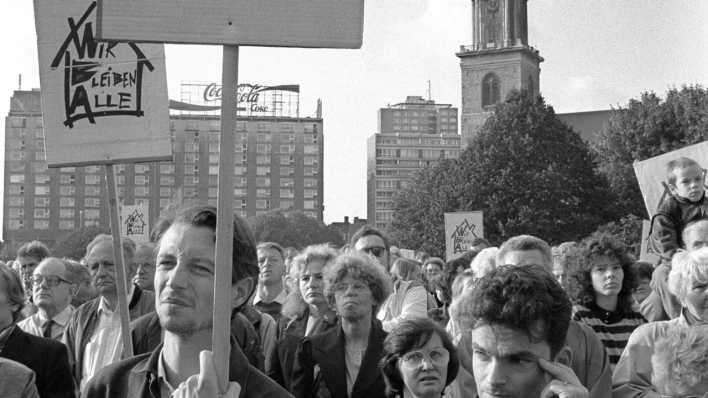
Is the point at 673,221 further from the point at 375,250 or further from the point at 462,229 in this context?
the point at 462,229

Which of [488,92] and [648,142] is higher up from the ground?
[488,92]

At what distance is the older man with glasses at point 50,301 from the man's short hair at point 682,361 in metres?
5.05

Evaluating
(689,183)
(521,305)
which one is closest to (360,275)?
(689,183)

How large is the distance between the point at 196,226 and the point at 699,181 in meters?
4.98

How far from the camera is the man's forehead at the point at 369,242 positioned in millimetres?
9312

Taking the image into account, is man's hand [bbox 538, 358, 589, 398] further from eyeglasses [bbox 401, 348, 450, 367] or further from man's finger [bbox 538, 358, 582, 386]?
eyeglasses [bbox 401, 348, 450, 367]

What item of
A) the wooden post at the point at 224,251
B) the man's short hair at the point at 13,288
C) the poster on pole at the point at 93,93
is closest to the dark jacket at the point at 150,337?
the man's short hair at the point at 13,288

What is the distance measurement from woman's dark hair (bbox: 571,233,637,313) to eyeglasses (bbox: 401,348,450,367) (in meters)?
1.44

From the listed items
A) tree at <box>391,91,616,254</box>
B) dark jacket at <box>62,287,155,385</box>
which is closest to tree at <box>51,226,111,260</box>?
tree at <box>391,91,616,254</box>

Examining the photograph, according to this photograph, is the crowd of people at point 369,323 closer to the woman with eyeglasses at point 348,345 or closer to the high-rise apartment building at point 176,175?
the woman with eyeglasses at point 348,345

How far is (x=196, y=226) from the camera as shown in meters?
3.54

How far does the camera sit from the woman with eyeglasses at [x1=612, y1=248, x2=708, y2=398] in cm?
411

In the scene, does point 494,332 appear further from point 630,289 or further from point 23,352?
point 630,289

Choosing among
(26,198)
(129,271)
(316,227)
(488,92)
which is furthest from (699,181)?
(26,198)
